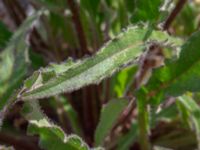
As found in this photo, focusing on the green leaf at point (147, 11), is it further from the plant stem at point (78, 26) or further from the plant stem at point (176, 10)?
the plant stem at point (78, 26)

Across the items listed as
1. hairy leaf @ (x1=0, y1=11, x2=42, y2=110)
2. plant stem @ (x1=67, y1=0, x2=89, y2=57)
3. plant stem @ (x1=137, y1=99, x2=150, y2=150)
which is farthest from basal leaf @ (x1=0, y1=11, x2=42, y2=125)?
plant stem @ (x1=137, y1=99, x2=150, y2=150)

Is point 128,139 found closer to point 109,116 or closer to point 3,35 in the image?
point 109,116

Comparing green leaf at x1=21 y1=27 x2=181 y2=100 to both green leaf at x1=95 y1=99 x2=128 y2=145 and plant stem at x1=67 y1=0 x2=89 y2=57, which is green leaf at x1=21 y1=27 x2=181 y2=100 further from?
plant stem at x1=67 y1=0 x2=89 y2=57

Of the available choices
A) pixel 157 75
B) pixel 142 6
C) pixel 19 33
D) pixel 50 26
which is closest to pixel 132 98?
pixel 157 75

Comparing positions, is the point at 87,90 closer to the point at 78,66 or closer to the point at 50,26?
the point at 50,26

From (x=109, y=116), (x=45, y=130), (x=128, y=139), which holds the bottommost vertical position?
(x=128, y=139)

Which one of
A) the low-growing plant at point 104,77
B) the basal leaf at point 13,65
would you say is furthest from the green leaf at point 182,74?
the basal leaf at point 13,65

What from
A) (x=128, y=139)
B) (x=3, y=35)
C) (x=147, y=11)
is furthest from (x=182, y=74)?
(x=3, y=35)
